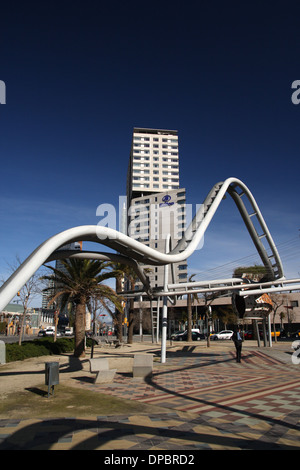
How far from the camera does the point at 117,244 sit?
11305mm

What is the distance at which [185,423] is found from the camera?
7.26m

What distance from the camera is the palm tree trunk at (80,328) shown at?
2117 centimetres

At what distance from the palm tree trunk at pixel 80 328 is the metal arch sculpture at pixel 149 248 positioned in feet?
21.5

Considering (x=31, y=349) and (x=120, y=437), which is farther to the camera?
(x=31, y=349)

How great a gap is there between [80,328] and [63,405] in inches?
482

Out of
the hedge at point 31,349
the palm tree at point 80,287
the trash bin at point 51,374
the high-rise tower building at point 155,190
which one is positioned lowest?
the hedge at point 31,349

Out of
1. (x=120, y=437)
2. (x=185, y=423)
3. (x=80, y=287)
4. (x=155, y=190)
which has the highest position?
(x=155, y=190)

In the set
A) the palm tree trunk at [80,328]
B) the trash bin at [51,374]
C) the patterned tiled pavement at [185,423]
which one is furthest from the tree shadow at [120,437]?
the palm tree trunk at [80,328]

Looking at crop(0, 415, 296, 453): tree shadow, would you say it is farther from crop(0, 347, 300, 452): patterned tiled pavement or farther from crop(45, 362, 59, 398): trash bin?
crop(45, 362, 59, 398): trash bin

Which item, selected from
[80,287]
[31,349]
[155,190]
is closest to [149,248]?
[80,287]

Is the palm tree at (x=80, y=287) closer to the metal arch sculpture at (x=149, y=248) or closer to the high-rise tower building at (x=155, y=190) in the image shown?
the metal arch sculpture at (x=149, y=248)

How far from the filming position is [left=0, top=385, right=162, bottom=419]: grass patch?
820 centimetres

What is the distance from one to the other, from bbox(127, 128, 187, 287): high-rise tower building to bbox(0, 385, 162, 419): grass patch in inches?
3510

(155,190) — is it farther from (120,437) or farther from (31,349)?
(120,437)
